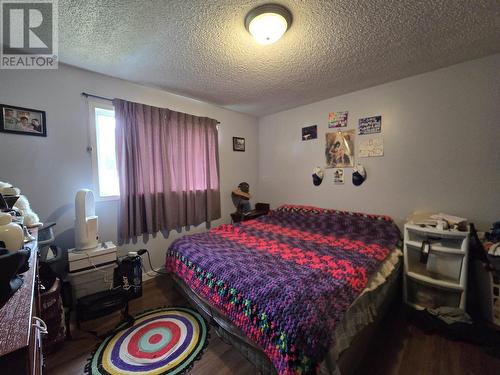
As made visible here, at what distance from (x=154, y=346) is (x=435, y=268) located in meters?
2.48

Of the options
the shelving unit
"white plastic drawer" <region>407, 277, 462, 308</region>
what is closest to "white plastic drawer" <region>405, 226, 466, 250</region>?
the shelving unit

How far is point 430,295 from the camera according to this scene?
188cm

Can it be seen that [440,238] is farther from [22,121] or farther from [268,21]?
[22,121]

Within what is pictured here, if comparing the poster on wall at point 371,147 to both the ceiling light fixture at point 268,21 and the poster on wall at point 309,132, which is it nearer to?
the poster on wall at point 309,132

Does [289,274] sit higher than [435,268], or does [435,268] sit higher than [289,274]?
[289,274]

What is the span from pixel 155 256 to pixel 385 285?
2.53 m

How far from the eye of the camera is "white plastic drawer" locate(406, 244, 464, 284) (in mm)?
1789

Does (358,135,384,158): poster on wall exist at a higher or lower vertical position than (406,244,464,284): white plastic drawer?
higher

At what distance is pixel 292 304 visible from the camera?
1.13 metres

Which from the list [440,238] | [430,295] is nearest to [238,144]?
[440,238]

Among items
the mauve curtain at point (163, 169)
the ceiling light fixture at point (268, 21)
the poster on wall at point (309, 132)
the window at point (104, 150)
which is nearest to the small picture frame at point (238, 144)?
the mauve curtain at point (163, 169)

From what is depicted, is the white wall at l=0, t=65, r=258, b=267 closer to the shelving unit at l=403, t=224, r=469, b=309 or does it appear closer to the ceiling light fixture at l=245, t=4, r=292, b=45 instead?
the ceiling light fixture at l=245, t=4, r=292, b=45

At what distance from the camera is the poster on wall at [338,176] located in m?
2.85

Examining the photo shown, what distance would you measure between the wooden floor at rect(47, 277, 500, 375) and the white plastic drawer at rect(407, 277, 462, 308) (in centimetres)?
29
